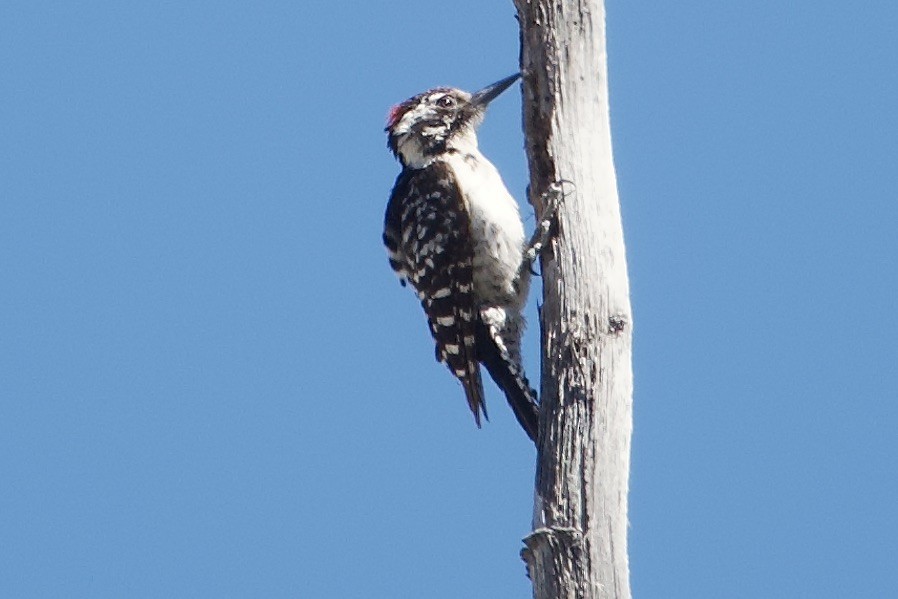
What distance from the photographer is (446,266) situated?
5.58m

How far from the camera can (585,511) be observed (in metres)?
3.94

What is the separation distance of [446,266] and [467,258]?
0.34 feet

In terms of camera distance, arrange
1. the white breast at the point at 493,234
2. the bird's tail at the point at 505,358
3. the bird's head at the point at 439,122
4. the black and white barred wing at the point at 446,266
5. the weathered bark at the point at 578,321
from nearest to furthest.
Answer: the weathered bark at the point at 578,321, the bird's tail at the point at 505,358, the white breast at the point at 493,234, the black and white barred wing at the point at 446,266, the bird's head at the point at 439,122

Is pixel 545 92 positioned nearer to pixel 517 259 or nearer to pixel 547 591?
pixel 517 259

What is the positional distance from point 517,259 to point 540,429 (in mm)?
1328

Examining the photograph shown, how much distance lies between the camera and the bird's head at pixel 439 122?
586cm

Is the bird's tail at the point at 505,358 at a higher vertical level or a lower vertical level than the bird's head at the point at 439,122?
→ lower

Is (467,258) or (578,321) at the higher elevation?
(467,258)

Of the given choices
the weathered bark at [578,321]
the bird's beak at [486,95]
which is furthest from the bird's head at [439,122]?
the weathered bark at [578,321]

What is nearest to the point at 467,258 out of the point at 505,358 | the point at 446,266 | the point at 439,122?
the point at 446,266

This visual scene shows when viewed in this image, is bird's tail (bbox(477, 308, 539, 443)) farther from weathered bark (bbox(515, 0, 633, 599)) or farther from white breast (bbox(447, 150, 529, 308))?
weathered bark (bbox(515, 0, 633, 599))

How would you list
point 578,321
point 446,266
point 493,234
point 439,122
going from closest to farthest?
point 578,321 < point 493,234 < point 446,266 < point 439,122

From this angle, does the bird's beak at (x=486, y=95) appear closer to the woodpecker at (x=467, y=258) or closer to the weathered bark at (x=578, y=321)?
the woodpecker at (x=467, y=258)

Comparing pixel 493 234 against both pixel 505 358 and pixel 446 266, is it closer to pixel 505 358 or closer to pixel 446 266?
pixel 446 266
